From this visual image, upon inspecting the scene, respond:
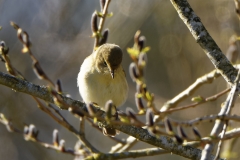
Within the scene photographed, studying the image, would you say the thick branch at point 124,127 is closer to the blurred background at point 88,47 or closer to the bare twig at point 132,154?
the bare twig at point 132,154

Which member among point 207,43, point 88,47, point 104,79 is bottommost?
point 207,43

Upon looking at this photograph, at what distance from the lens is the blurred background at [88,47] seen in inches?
262

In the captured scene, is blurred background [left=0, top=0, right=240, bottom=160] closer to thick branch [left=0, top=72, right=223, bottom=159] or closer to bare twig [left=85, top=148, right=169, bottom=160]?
bare twig [left=85, top=148, right=169, bottom=160]

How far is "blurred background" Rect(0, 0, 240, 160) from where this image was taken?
6.66 m

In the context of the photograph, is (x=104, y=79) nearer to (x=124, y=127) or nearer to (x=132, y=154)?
(x=132, y=154)

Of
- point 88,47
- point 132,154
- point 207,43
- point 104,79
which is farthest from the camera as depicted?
point 88,47

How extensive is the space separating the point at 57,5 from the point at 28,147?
2.56 meters

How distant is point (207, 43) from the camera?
2898mm

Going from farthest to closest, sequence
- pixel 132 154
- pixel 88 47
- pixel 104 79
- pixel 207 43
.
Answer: pixel 88 47
pixel 104 79
pixel 132 154
pixel 207 43

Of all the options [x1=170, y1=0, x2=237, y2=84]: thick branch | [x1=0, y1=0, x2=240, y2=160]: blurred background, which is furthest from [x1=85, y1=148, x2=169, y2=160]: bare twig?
[x1=0, y1=0, x2=240, y2=160]: blurred background

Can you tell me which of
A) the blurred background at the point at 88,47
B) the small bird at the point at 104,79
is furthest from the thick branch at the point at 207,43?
the blurred background at the point at 88,47

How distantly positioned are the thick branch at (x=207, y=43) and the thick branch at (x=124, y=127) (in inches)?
22.7

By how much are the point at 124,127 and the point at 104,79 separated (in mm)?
1097

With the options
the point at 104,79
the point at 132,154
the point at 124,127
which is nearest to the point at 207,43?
the point at 124,127
